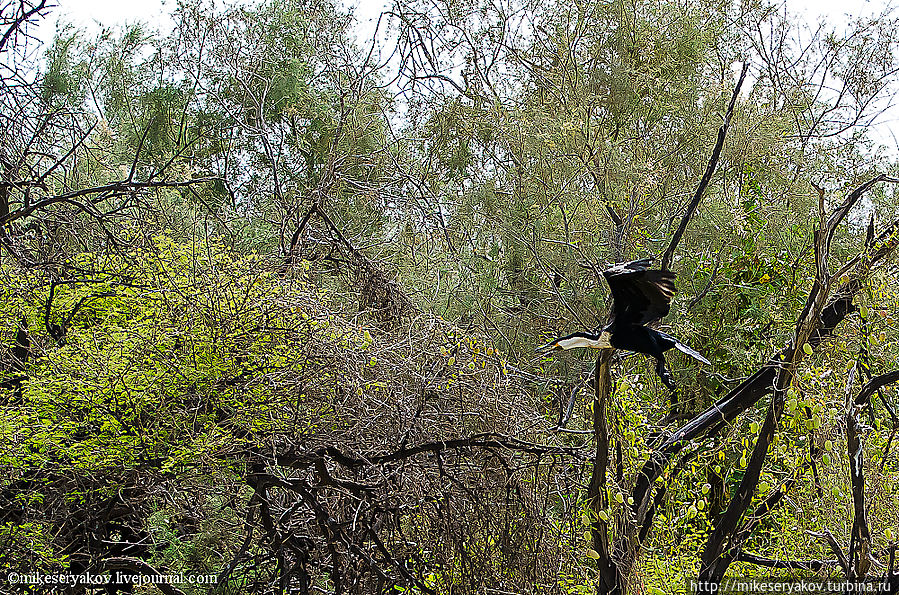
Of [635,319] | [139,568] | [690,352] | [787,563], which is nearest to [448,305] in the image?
[139,568]

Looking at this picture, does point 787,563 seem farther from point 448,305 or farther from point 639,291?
point 448,305

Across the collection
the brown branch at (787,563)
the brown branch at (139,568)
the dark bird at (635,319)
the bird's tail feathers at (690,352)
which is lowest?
the brown branch at (787,563)

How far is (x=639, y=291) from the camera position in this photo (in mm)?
1805

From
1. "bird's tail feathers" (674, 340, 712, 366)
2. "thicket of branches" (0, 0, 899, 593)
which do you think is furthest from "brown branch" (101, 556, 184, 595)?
"bird's tail feathers" (674, 340, 712, 366)

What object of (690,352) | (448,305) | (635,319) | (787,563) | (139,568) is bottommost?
(787,563)

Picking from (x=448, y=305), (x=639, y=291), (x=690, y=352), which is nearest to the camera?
(x=690, y=352)

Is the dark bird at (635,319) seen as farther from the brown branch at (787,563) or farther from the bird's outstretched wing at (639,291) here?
the brown branch at (787,563)

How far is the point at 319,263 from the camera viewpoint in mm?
3867

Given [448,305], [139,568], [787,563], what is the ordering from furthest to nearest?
[448,305]
[139,568]
[787,563]

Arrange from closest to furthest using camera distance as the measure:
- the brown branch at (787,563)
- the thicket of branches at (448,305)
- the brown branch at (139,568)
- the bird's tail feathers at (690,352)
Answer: the bird's tail feathers at (690,352) < the thicket of branches at (448,305) < the brown branch at (787,563) < the brown branch at (139,568)

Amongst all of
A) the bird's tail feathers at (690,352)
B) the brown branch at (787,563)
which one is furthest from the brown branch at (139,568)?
the bird's tail feathers at (690,352)

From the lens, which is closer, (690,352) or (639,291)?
(690,352)

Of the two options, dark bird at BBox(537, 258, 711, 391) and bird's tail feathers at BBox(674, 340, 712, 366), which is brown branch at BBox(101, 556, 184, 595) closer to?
dark bird at BBox(537, 258, 711, 391)

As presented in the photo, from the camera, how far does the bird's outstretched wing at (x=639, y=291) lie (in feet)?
5.76
